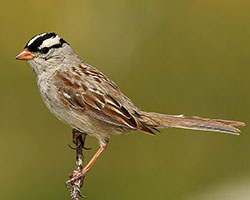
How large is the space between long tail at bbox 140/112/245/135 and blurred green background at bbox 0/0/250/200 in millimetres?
1129

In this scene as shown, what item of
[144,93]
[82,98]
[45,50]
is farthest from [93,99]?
[144,93]

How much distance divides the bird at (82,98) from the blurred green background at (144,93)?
5.52 feet

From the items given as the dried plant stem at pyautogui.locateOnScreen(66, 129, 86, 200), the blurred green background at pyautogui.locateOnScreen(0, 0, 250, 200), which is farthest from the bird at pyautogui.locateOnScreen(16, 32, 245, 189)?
the blurred green background at pyautogui.locateOnScreen(0, 0, 250, 200)

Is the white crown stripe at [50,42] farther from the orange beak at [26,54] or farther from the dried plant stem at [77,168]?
the dried plant stem at [77,168]

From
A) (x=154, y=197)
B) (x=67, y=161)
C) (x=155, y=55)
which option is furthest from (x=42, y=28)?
(x=154, y=197)

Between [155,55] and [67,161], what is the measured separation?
2345 mm

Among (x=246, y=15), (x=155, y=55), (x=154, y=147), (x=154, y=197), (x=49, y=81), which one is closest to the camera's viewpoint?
(x=49, y=81)

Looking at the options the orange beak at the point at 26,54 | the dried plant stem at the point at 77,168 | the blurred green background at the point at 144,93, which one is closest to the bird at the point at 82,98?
the orange beak at the point at 26,54

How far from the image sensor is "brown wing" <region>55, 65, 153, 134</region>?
6.09 meters

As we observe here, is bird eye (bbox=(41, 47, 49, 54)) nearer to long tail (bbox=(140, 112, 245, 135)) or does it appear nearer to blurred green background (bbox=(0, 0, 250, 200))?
long tail (bbox=(140, 112, 245, 135))

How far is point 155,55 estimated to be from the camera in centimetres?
973

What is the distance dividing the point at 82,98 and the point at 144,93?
3093 mm

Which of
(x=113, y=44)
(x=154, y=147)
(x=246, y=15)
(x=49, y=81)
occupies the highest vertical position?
(x=246, y=15)

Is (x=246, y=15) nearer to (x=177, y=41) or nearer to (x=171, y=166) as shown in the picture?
(x=177, y=41)
